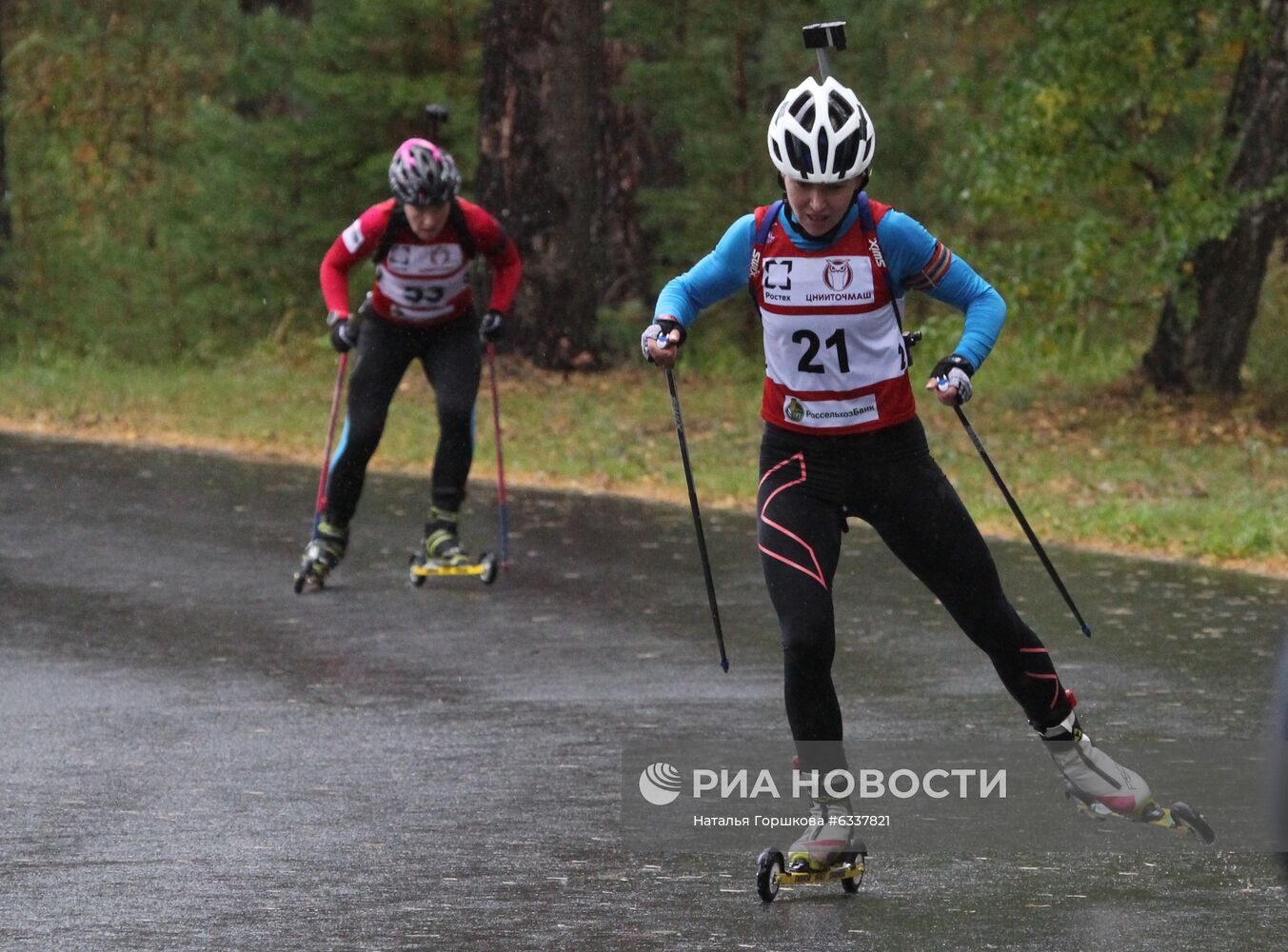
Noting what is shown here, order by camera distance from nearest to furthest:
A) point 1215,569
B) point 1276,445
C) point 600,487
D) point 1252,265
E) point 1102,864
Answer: point 1102,864
point 1215,569
point 600,487
point 1276,445
point 1252,265

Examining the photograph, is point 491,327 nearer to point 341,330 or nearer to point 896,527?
point 341,330

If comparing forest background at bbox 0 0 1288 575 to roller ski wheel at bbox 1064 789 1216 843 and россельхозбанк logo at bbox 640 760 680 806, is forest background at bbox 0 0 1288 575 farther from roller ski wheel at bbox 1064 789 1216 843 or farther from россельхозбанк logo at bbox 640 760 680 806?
roller ski wheel at bbox 1064 789 1216 843

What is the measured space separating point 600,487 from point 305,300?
447 inches

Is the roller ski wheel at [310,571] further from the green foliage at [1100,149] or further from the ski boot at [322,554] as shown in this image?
the green foliage at [1100,149]

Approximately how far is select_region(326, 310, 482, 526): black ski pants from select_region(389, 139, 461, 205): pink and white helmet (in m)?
0.96

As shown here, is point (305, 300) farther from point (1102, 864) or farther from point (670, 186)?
point (1102, 864)

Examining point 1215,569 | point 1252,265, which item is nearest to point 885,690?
point 1215,569

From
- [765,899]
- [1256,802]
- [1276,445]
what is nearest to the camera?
[765,899]

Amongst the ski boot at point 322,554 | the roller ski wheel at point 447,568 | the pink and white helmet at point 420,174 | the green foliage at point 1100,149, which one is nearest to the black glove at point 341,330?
the pink and white helmet at point 420,174

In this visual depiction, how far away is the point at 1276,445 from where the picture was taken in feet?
63.5

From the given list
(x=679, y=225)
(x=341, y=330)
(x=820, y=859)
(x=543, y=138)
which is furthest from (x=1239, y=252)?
(x=820, y=859)

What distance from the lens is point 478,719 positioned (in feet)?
29.2

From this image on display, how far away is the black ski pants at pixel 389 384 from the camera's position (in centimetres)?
1208

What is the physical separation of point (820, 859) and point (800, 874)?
72mm
